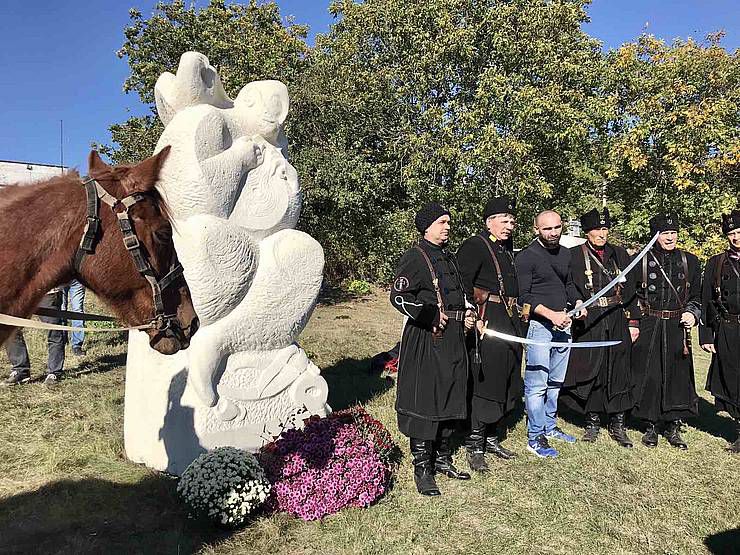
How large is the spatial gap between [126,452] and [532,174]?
37.4ft

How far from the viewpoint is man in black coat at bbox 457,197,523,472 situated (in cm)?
516

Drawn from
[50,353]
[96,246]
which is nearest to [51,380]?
[50,353]

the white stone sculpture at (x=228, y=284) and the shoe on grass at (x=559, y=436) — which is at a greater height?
the white stone sculpture at (x=228, y=284)

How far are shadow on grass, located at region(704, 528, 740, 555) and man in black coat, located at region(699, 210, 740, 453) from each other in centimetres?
192

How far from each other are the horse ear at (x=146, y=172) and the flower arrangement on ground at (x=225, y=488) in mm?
2268

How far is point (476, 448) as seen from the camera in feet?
17.2

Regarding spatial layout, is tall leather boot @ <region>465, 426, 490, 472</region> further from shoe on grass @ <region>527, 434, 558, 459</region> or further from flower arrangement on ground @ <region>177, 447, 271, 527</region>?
flower arrangement on ground @ <region>177, 447, 271, 527</region>

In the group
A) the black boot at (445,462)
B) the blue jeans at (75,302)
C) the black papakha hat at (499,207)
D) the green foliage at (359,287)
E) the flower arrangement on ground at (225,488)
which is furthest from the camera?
→ the green foliage at (359,287)

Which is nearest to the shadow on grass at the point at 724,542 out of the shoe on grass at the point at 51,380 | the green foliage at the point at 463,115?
the shoe on grass at the point at 51,380

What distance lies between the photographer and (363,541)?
3.85 meters

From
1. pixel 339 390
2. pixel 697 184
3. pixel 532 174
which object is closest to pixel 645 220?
pixel 697 184

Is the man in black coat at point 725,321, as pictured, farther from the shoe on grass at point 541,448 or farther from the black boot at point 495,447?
the black boot at point 495,447

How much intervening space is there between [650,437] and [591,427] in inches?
23.6

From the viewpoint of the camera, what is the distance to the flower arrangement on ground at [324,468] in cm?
414
